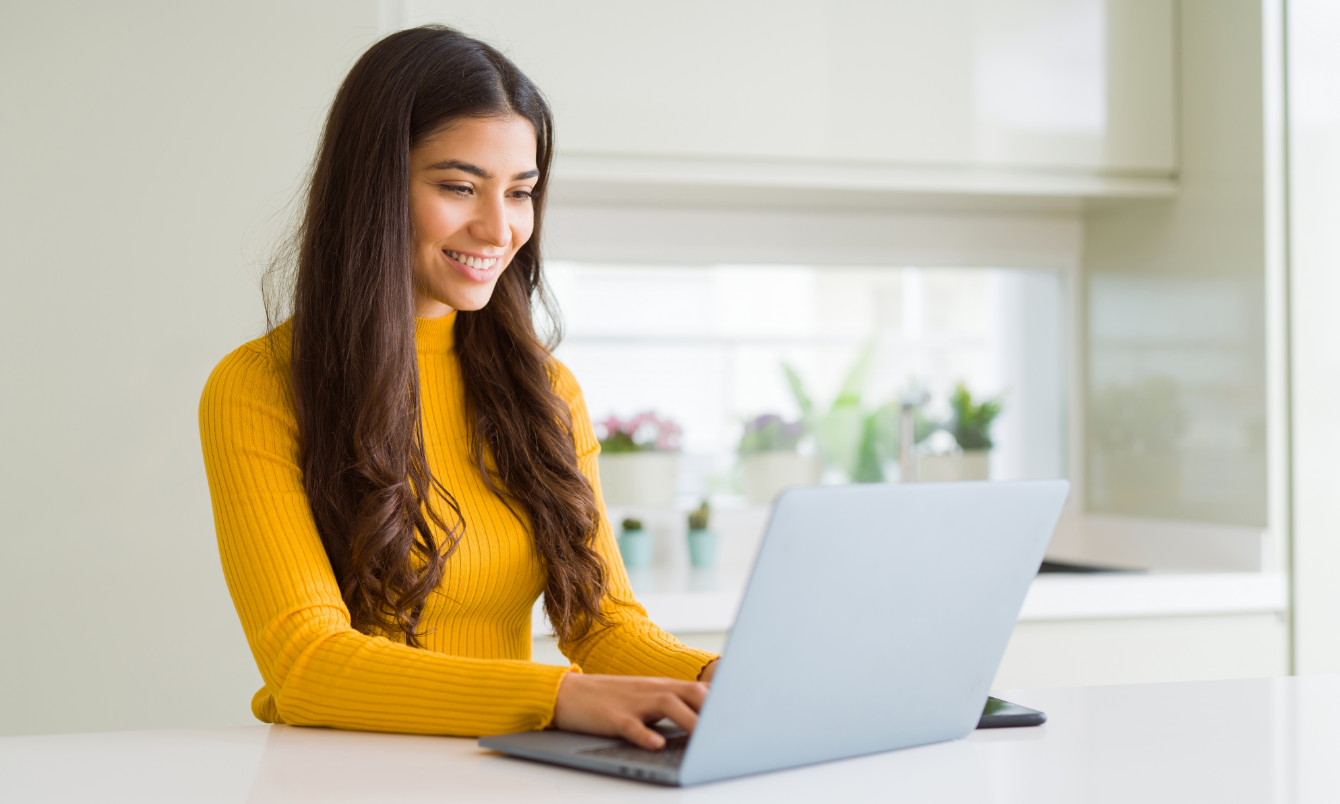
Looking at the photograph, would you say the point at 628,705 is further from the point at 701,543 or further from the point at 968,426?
the point at 968,426

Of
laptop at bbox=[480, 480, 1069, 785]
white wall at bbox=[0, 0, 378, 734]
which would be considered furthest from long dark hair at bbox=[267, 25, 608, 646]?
white wall at bbox=[0, 0, 378, 734]

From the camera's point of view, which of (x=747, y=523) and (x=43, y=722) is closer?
(x=43, y=722)

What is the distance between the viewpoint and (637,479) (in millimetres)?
2596

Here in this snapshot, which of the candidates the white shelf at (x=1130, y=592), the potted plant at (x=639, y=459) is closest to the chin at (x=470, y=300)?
the white shelf at (x=1130, y=592)

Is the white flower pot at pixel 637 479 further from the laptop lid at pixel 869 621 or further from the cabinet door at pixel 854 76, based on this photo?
the laptop lid at pixel 869 621

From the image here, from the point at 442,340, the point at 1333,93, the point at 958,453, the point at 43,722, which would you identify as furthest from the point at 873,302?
the point at 43,722

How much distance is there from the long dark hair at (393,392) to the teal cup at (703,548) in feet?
3.46

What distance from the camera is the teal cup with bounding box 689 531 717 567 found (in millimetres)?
2373

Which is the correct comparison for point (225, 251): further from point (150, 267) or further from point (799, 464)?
point (799, 464)

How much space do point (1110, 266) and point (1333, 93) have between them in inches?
25.0

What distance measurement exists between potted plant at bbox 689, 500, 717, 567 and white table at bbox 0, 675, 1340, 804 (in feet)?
4.71

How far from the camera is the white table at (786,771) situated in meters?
0.72

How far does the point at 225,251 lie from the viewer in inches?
74.9

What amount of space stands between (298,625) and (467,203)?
1.59 feet
